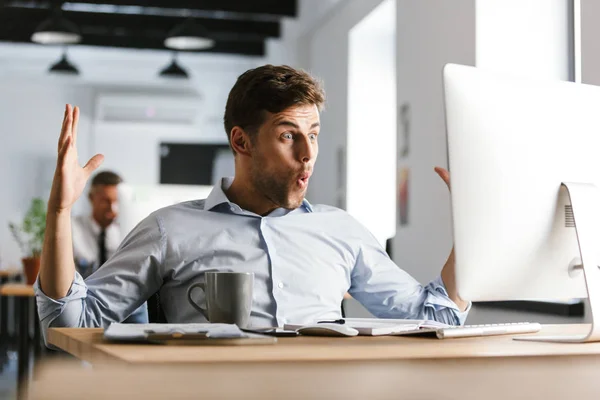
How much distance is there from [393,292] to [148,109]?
8566 mm

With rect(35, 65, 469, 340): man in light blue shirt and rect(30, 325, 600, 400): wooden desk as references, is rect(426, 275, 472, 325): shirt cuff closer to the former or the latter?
rect(35, 65, 469, 340): man in light blue shirt

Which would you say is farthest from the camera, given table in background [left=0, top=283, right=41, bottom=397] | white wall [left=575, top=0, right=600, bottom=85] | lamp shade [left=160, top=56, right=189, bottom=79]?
lamp shade [left=160, top=56, right=189, bottom=79]

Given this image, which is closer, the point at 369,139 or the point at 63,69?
the point at 369,139

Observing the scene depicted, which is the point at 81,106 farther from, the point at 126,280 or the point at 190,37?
the point at 126,280

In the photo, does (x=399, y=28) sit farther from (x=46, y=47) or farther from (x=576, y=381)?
(x=46, y=47)

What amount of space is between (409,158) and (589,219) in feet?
12.0

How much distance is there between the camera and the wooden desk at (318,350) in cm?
99

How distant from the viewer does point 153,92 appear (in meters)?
10.5

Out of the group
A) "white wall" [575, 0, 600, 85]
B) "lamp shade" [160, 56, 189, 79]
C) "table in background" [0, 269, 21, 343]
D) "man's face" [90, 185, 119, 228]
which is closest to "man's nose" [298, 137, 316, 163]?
"white wall" [575, 0, 600, 85]

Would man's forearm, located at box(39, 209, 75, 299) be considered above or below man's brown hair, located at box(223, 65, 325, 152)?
below

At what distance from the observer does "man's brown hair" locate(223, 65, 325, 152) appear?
1.92 meters

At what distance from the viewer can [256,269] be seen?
187 centimetres

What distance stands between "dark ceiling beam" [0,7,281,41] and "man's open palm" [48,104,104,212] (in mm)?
7033

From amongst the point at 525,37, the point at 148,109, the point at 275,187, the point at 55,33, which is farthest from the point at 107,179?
the point at 148,109
